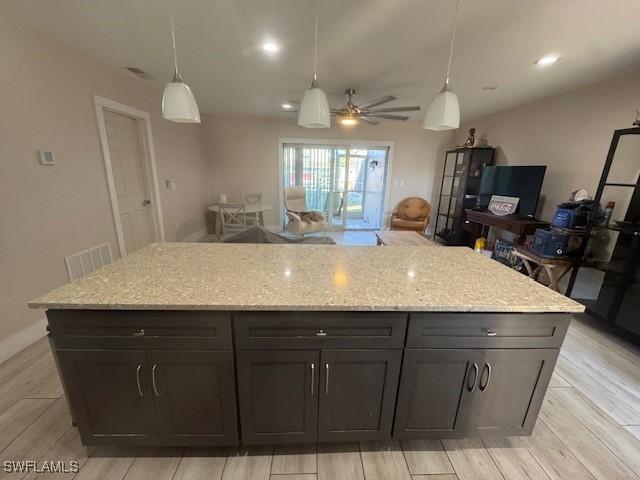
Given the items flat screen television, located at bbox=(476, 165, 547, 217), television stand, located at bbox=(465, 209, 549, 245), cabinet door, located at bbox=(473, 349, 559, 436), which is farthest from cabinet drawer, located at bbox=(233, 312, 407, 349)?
flat screen television, located at bbox=(476, 165, 547, 217)

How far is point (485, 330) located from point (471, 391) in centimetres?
34

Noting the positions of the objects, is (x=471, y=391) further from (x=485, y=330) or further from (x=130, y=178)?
(x=130, y=178)

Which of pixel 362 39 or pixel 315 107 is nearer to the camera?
pixel 315 107

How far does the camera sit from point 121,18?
193 centimetres

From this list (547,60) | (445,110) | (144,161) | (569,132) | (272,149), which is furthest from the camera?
(272,149)

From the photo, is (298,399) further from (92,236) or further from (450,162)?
(450,162)

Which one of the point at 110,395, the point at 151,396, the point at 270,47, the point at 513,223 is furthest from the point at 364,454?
the point at 513,223

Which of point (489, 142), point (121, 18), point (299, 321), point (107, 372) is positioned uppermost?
point (121, 18)

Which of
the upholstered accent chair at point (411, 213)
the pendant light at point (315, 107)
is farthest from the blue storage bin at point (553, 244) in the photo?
the pendant light at point (315, 107)

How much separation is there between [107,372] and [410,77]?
3598 millimetres

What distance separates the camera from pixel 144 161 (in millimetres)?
3605

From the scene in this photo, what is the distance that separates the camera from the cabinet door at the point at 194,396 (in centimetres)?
114

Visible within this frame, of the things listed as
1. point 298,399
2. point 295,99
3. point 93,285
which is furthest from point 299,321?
point 295,99

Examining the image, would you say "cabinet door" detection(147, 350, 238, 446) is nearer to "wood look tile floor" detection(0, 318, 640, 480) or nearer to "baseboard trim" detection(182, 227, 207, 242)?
"wood look tile floor" detection(0, 318, 640, 480)
